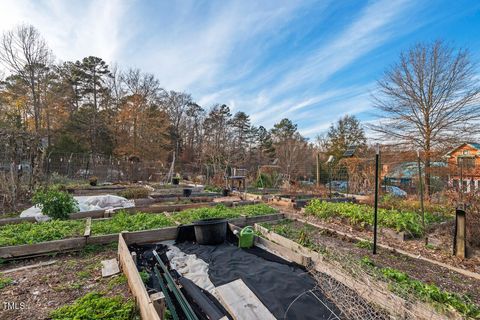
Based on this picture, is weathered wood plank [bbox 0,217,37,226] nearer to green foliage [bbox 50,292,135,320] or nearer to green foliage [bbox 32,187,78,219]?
green foliage [bbox 32,187,78,219]

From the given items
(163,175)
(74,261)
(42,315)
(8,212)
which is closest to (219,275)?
(42,315)

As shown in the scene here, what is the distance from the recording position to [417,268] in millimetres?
3100

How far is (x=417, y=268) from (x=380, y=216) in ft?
6.27

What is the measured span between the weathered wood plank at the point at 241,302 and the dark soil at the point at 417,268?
1.13 metres

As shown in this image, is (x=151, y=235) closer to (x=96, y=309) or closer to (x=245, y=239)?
(x=245, y=239)

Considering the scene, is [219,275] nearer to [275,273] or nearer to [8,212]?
[275,273]

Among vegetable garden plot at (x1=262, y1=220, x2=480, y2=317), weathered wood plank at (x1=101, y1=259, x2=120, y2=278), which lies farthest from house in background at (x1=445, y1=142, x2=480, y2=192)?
weathered wood plank at (x1=101, y1=259, x2=120, y2=278)

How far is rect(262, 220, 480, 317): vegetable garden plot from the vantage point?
1.98 meters

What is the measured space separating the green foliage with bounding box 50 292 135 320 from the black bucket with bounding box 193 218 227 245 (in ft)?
5.57

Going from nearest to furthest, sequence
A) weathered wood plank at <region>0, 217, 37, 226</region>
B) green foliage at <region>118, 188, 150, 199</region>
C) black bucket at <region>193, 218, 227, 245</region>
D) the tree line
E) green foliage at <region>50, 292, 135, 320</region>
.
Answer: green foliage at <region>50, 292, 135, 320</region> → black bucket at <region>193, 218, 227, 245</region> → weathered wood plank at <region>0, 217, 37, 226</region> → green foliage at <region>118, 188, 150, 199</region> → the tree line

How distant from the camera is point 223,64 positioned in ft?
30.8

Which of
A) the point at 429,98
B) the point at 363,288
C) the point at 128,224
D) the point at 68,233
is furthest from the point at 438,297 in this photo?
the point at 429,98

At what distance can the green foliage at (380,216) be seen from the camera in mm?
4422

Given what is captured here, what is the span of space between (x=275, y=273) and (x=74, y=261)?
273 cm
